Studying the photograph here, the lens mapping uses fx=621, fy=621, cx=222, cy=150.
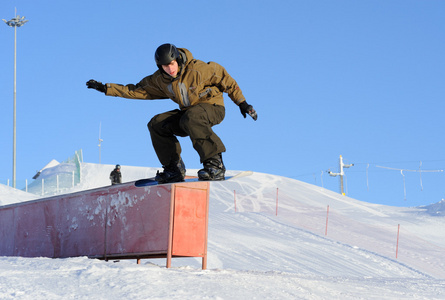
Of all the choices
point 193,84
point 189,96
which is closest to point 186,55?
point 193,84

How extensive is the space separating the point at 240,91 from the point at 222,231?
12656mm

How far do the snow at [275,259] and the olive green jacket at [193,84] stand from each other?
2.00m

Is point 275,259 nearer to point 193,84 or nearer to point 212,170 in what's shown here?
point 212,170

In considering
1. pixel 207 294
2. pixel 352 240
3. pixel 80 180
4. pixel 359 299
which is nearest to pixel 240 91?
pixel 207 294

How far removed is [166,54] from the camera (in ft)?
20.9

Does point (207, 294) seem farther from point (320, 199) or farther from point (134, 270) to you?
point (320, 199)

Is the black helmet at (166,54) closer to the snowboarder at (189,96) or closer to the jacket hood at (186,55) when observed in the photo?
the snowboarder at (189,96)

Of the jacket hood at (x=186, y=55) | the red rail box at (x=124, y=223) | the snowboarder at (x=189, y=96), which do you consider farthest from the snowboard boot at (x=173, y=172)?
the red rail box at (x=124, y=223)

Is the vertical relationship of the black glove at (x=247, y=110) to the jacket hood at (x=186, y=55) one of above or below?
below

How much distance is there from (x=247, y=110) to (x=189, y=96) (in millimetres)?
641

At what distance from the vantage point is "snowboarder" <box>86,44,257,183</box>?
6.54m

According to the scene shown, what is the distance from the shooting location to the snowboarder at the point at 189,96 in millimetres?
6539

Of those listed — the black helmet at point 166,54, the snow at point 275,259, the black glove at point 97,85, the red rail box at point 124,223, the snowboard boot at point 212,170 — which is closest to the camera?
the black helmet at point 166,54

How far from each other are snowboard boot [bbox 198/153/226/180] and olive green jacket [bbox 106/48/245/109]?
633 millimetres
